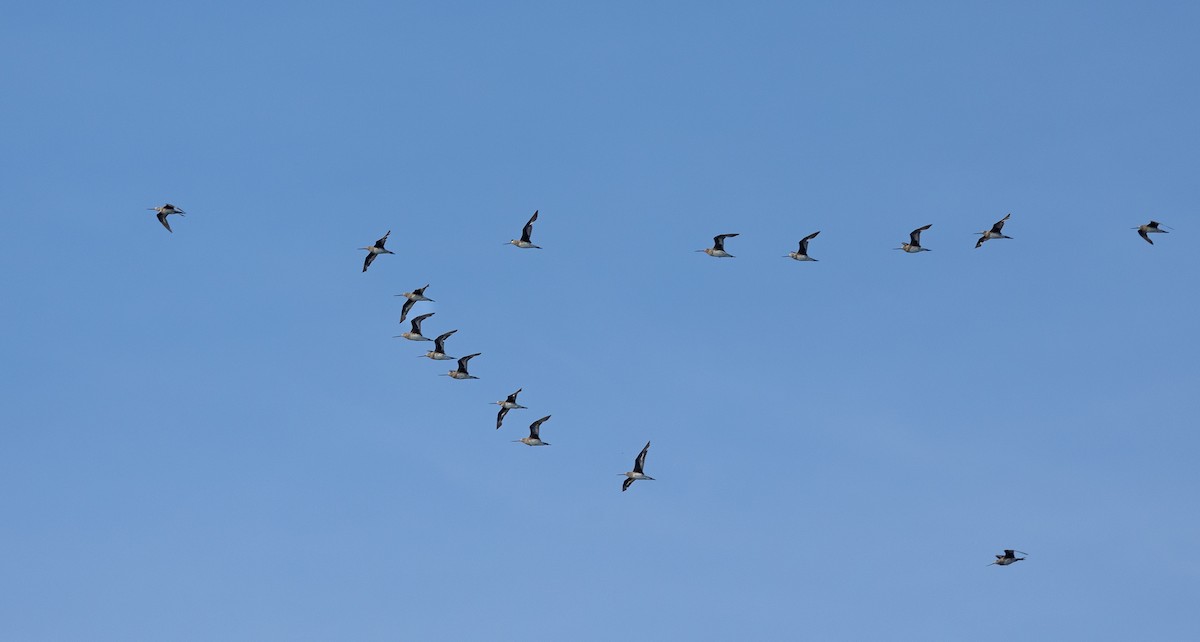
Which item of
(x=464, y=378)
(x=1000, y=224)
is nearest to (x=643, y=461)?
(x=464, y=378)

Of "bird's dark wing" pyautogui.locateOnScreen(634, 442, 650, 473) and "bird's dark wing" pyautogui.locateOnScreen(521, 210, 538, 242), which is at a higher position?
"bird's dark wing" pyautogui.locateOnScreen(521, 210, 538, 242)

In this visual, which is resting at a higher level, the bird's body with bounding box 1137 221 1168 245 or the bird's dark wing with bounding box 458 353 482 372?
the bird's body with bounding box 1137 221 1168 245

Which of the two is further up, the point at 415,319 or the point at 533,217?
the point at 533,217

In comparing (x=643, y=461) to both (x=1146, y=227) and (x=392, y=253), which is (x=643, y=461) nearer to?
(x=392, y=253)

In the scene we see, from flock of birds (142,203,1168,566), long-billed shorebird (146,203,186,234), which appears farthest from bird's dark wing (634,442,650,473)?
long-billed shorebird (146,203,186,234)

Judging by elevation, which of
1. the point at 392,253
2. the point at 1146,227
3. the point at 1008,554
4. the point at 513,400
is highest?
the point at 1146,227

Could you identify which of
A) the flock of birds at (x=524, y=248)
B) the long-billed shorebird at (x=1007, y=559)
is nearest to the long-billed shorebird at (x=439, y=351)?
the flock of birds at (x=524, y=248)

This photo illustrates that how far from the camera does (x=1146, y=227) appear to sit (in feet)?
300

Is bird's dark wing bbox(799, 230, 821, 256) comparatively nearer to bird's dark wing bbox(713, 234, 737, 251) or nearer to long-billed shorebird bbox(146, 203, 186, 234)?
bird's dark wing bbox(713, 234, 737, 251)

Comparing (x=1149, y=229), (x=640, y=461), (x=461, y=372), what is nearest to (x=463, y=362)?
(x=461, y=372)

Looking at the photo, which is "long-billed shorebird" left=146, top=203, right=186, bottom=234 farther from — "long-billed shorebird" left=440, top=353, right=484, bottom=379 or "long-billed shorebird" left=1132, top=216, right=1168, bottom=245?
"long-billed shorebird" left=1132, top=216, right=1168, bottom=245

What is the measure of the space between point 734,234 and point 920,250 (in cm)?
1265

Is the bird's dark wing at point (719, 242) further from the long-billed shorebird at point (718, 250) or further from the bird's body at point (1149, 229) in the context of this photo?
the bird's body at point (1149, 229)

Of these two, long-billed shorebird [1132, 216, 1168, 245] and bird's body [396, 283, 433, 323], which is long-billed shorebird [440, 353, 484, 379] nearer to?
bird's body [396, 283, 433, 323]
